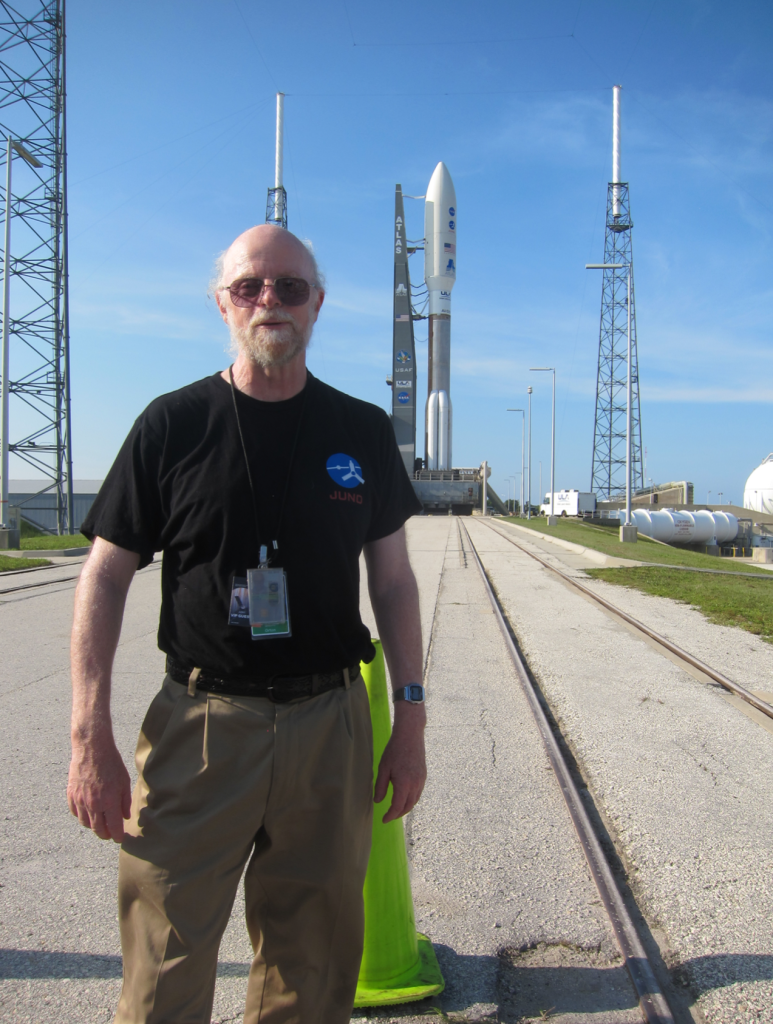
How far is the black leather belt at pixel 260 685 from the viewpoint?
189cm

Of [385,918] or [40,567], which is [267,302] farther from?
[40,567]

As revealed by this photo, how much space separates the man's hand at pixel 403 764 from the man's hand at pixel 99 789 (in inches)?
27.4

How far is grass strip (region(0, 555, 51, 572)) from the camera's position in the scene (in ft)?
45.6

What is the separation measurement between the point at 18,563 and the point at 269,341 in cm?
1418

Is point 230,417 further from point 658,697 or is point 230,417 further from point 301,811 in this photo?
point 658,697

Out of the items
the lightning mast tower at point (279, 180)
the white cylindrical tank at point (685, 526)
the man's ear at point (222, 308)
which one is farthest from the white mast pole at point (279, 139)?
the man's ear at point (222, 308)

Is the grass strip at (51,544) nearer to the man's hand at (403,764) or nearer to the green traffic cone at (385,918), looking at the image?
the green traffic cone at (385,918)

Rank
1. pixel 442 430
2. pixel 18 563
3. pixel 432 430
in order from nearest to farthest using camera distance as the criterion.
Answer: pixel 18 563 → pixel 442 430 → pixel 432 430

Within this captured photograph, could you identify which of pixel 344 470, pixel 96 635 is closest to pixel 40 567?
pixel 96 635

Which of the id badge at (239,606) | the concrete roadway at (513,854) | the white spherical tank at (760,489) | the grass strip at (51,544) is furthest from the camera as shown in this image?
the white spherical tank at (760,489)

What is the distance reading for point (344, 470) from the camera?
2111mm

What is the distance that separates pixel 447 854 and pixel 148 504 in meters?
2.16

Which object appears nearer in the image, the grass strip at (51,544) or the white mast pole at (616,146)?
the grass strip at (51,544)

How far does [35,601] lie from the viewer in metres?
10.1
